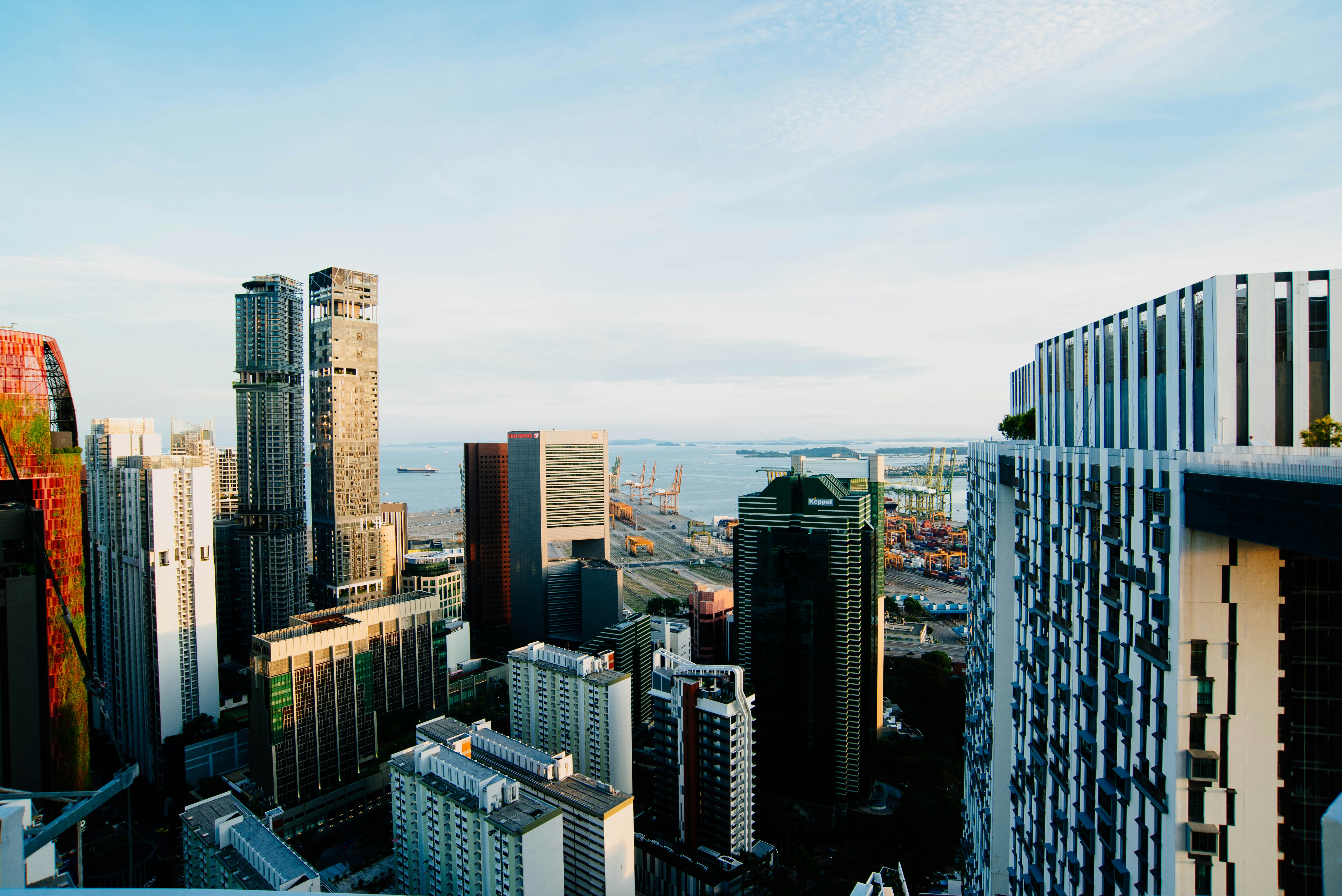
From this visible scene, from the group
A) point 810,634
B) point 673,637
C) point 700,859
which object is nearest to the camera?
point 700,859

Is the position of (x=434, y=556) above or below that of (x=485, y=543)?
below

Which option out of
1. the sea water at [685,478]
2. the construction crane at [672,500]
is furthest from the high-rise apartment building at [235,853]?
the construction crane at [672,500]

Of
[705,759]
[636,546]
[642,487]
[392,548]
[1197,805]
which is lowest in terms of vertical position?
[636,546]

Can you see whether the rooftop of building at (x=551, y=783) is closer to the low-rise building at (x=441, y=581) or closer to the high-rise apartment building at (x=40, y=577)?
the high-rise apartment building at (x=40, y=577)

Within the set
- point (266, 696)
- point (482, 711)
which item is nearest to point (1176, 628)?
point (266, 696)

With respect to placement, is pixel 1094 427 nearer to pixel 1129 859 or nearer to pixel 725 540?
pixel 1129 859

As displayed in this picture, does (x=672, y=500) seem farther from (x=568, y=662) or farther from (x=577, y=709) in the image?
(x=577, y=709)

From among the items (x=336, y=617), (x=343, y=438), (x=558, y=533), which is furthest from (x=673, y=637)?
(x=343, y=438)
